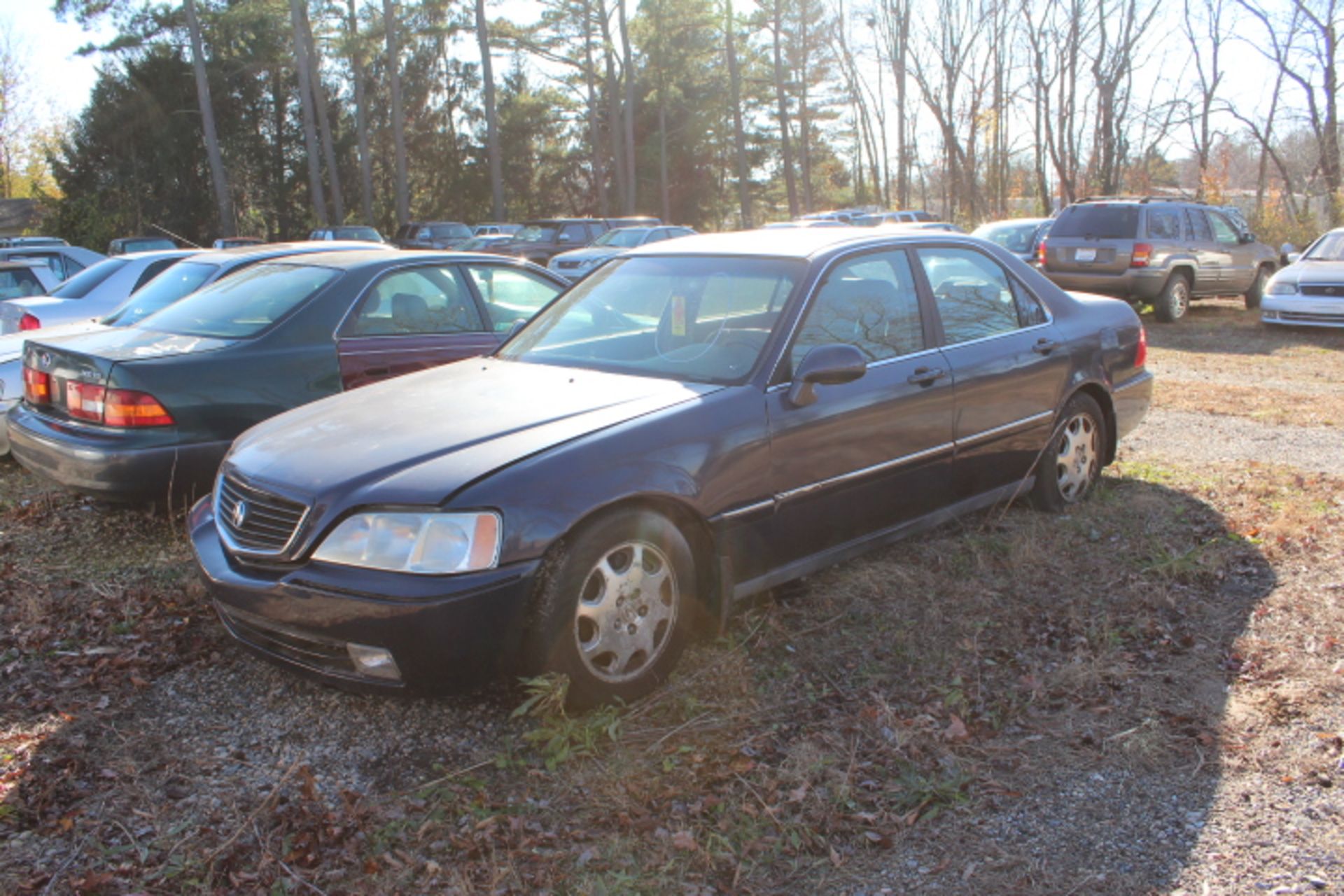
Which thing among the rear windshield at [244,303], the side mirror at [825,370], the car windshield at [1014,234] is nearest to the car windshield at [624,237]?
the car windshield at [1014,234]

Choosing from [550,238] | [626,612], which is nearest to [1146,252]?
[626,612]

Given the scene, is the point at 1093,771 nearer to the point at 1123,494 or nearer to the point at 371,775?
the point at 371,775

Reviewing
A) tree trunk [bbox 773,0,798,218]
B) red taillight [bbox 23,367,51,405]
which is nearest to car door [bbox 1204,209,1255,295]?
red taillight [bbox 23,367,51,405]

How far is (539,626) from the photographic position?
325 cm

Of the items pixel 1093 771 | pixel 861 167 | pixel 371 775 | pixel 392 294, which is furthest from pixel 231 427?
pixel 861 167

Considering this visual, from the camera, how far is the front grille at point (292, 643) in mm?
3283

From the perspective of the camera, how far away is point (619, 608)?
3.48 m

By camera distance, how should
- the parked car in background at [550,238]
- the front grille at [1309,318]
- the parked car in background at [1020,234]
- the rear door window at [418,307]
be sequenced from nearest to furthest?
1. the rear door window at [418,307]
2. the front grille at [1309,318]
3. the parked car in background at [1020,234]
4. the parked car in background at [550,238]

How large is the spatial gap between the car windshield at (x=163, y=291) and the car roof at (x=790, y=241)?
A: 3.83 meters

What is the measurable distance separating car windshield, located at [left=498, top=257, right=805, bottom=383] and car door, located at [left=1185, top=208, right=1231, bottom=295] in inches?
548

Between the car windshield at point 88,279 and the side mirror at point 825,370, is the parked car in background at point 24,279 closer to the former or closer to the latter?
the car windshield at point 88,279

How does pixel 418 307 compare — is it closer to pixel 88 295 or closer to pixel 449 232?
pixel 88 295

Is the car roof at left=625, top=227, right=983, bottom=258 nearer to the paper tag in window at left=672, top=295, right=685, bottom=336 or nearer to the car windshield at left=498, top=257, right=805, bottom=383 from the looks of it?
the car windshield at left=498, top=257, right=805, bottom=383

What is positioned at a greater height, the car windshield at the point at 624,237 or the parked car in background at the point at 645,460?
the car windshield at the point at 624,237
